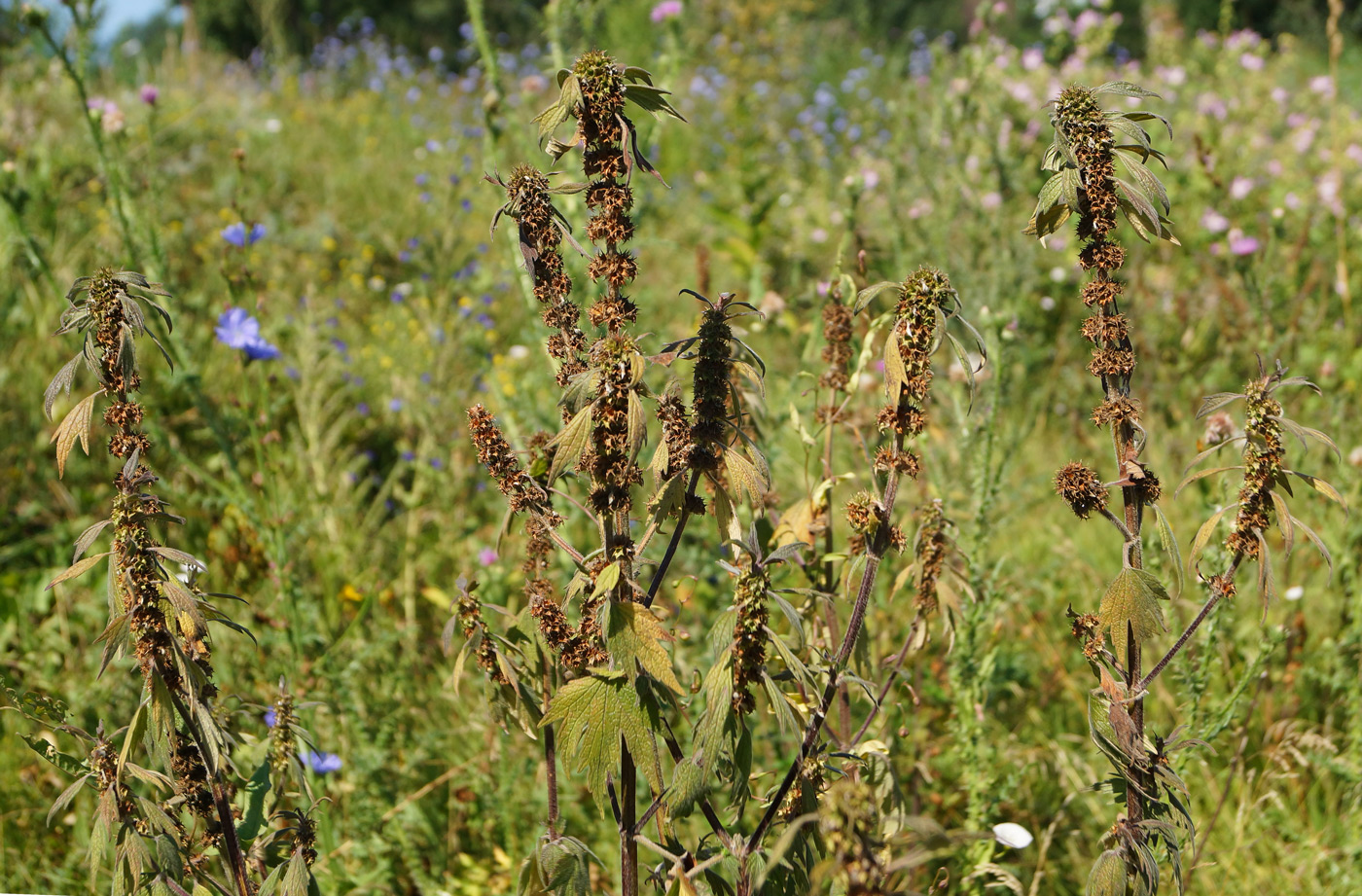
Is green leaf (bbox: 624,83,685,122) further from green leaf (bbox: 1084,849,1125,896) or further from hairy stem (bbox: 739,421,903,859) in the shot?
green leaf (bbox: 1084,849,1125,896)

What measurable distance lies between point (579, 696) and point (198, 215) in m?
4.84

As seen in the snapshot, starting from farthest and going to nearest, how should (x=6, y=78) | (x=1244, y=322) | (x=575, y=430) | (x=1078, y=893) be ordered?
1. (x=6, y=78)
2. (x=1244, y=322)
3. (x=1078, y=893)
4. (x=575, y=430)

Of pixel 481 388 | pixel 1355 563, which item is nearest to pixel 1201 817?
pixel 1355 563

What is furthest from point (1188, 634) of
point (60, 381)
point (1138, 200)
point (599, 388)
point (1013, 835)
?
point (60, 381)

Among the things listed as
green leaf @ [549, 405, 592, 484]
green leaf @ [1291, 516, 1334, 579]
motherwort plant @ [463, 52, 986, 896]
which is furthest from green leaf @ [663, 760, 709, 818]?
green leaf @ [1291, 516, 1334, 579]

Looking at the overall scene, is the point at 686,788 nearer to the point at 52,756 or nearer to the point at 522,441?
the point at 52,756

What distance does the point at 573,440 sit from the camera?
1024 millimetres

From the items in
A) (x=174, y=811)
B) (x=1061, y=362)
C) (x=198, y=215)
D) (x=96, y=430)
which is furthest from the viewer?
(x=198, y=215)

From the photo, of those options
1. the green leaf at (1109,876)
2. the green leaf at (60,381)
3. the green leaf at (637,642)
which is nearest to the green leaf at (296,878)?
the green leaf at (637,642)

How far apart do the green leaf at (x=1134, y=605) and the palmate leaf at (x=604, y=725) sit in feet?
1.81

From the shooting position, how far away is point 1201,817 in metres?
2.15

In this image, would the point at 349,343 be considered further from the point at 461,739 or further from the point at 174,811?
the point at 174,811

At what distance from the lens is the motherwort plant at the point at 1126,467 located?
1.11 m

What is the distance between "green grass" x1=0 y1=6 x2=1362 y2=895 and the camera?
A: 2096 millimetres
